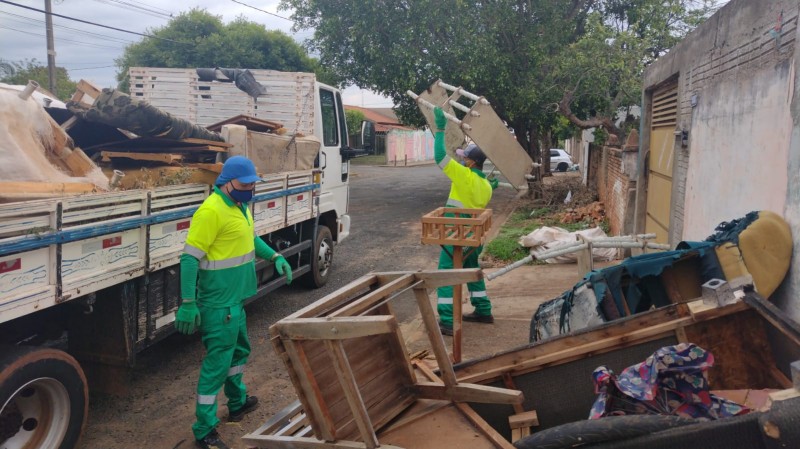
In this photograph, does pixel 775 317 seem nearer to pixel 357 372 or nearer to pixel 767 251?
pixel 767 251

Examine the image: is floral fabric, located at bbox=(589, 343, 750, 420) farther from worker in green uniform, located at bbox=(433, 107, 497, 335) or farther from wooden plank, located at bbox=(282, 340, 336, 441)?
worker in green uniform, located at bbox=(433, 107, 497, 335)

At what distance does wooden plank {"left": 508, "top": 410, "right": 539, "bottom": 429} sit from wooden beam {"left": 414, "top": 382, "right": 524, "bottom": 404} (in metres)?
0.07

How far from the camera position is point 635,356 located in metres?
2.92

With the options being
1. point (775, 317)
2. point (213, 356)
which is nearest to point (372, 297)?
point (213, 356)

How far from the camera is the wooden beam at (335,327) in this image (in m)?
2.47

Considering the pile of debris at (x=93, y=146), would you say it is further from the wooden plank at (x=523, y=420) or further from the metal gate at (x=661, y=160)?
the metal gate at (x=661, y=160)

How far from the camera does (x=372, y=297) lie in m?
2.96

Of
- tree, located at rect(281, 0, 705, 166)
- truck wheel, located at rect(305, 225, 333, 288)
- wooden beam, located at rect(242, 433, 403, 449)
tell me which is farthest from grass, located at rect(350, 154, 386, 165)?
wooden beam, located at rect(242, 433, 403, 449)

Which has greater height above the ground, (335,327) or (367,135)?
(367,135)

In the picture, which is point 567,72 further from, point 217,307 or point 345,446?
point 345,446

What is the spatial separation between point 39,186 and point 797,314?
4424 mm

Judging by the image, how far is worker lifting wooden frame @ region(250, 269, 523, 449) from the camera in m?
2.62

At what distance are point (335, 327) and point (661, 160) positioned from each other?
616 centimetres

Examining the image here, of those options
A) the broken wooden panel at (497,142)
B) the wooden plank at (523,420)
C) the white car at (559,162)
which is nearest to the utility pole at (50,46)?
the broken wooden panel at (497,142)
